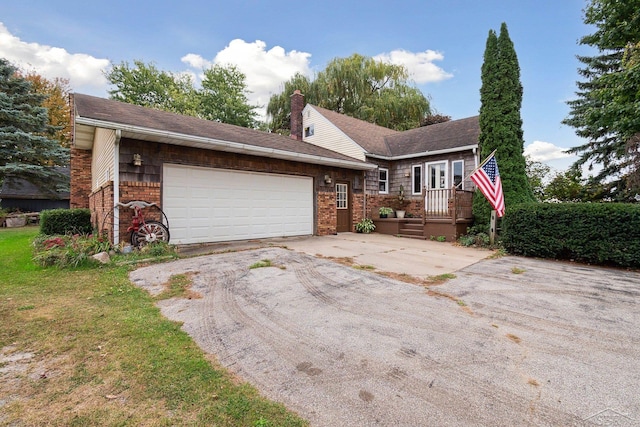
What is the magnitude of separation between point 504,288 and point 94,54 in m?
28.3

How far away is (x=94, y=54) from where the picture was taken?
21.5 m

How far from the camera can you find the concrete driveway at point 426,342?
6.16ft

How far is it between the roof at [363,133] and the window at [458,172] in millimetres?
2945

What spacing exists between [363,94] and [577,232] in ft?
62.4

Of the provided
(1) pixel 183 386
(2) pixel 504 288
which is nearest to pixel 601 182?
(2) pixel 504 288

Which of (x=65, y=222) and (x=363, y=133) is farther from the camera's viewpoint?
(x=363, y=133)

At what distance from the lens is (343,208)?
11648mm

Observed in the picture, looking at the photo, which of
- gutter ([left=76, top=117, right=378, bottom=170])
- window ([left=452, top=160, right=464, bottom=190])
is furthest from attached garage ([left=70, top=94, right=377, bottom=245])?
Answer: window ([left=452, top=160, right=464, bottom=190])

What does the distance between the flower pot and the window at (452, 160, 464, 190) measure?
21.1m

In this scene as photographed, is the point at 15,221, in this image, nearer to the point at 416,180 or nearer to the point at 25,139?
the point at 25,139

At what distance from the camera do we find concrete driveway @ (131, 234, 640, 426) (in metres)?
1.88

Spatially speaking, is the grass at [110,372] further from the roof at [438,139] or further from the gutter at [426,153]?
the roof at [438,139]

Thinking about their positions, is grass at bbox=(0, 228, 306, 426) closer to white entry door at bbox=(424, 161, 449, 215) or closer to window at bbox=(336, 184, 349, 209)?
window at bbox=(336, 184, 349, 209)

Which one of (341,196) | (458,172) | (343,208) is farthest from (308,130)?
(458,172)
